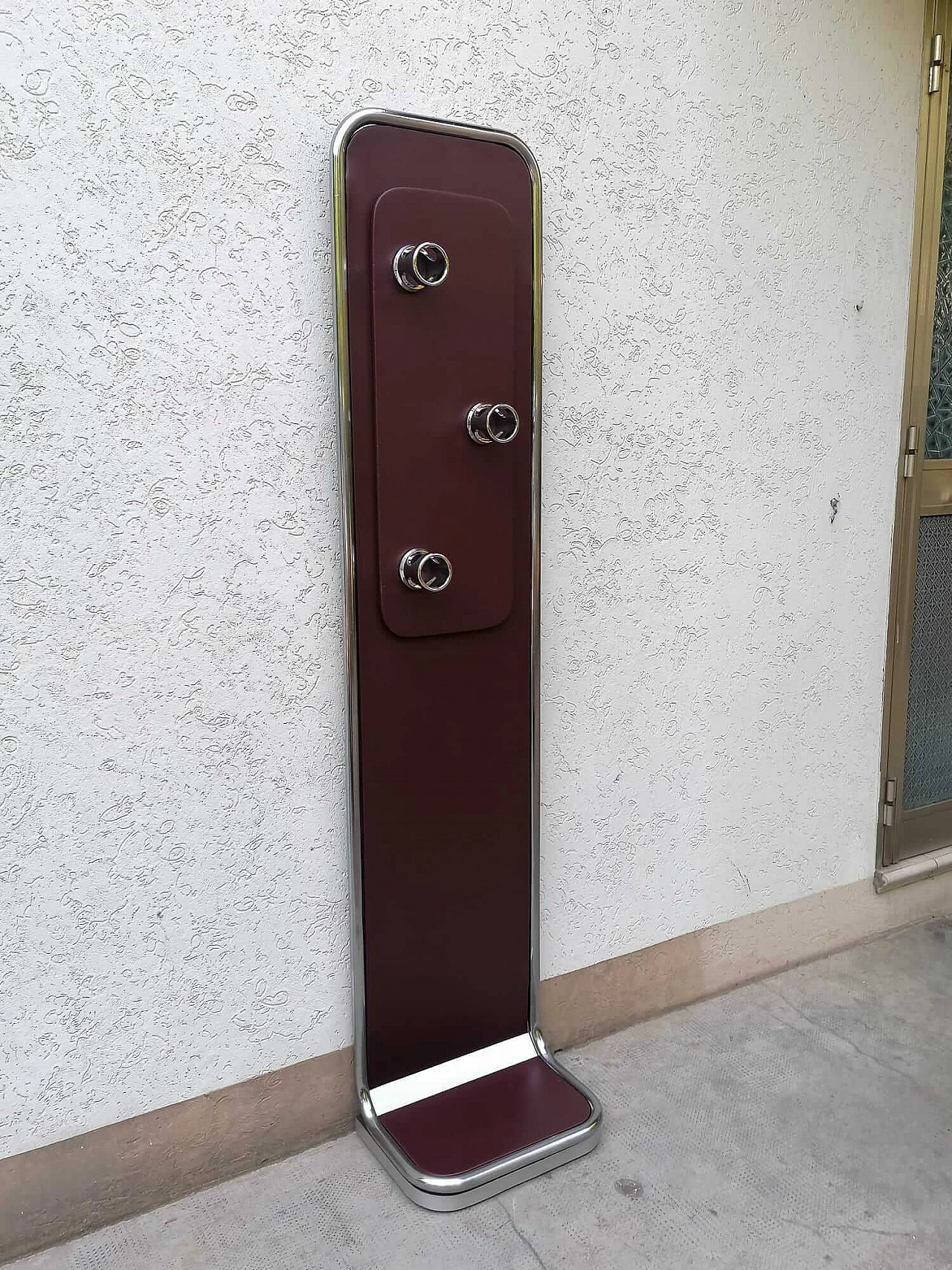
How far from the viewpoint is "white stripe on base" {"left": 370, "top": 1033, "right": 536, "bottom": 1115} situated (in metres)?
2.08

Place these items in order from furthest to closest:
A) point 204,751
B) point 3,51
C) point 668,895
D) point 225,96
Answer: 1. point 668,895
2. point 204,751
3. point 225,96
4. point 3,51

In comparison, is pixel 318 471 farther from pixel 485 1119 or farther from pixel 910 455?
pixel 910 455

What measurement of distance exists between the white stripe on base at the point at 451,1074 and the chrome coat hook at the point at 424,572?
108cm

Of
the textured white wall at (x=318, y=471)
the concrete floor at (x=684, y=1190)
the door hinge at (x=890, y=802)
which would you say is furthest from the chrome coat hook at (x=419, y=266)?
the door hinge at (x=890, y=802)

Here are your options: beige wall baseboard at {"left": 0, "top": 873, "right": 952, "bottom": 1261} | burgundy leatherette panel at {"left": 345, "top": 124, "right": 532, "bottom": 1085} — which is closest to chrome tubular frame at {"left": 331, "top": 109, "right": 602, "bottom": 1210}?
burgundy leatherette panel at {"left": 345, "top": 124, "right": 532, "bottom": 1085}

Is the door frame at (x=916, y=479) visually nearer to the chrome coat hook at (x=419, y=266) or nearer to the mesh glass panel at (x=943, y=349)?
the mesh glass panel at (x=943, y=349)

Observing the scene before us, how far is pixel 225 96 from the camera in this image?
1.69 metres

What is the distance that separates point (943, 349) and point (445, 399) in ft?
5.60

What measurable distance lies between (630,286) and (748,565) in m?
0.78

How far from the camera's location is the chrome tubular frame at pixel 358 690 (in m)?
1.80

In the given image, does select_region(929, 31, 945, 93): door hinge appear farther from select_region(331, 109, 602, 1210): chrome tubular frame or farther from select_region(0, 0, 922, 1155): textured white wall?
select_region(331, 109, 602, 1210): chrome tubular frame

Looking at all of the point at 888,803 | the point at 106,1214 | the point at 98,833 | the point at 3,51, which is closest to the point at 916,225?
the point at 888,803

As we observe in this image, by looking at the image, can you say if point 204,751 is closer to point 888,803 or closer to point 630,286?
point 630,286

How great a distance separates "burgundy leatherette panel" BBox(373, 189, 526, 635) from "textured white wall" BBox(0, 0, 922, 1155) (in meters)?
0.12
